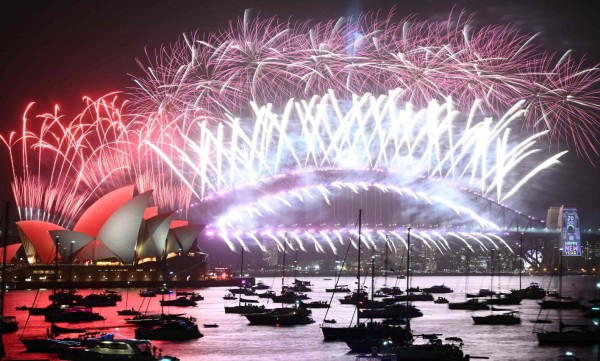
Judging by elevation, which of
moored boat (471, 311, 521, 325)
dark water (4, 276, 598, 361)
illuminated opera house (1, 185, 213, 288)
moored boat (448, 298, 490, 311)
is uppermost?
illuminated opera house (1, 185, 213, 288)

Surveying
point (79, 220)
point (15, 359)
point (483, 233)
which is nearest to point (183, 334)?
point (15, 359)

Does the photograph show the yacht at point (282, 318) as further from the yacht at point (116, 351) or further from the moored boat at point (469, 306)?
the yacht at point (116, 351)

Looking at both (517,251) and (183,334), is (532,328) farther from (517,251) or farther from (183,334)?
(517,251)

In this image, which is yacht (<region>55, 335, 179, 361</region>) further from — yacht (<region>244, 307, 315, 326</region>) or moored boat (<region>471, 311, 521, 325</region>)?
moored boat (<region>471, 311, 521, 325</region>)

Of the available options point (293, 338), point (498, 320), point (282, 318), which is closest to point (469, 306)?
point (498, 320)

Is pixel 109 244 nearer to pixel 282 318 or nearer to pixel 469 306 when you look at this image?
pixel 469 306

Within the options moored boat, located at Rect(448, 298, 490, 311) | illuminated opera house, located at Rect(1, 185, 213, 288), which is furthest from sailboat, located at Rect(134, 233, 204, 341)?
illuminated opera house, located at Rect(1, 185, 213, 288)

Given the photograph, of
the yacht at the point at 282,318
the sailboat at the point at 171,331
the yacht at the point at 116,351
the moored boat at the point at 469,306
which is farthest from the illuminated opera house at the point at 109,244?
the yacht at the point at 116,351

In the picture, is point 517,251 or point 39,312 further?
point 517,251

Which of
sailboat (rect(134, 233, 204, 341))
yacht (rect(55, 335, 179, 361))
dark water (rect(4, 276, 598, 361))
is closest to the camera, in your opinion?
yacht (rect(55, 335, 179, 361))
